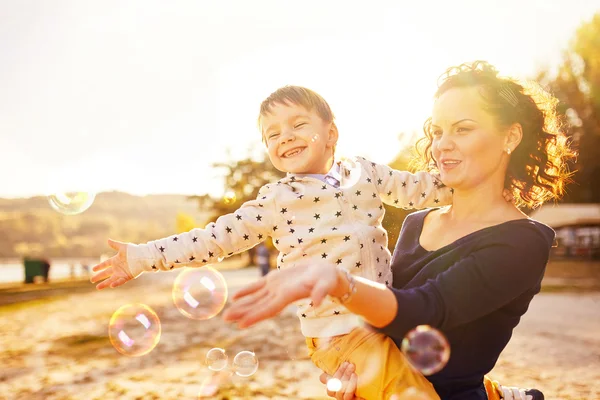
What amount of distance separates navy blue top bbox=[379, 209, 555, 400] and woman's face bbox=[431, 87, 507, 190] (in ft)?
0.86

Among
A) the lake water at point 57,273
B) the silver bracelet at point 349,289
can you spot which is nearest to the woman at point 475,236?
the silver bracelet at point 349,289

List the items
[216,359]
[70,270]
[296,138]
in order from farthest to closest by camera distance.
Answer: [70,270]
[216,359]
[296,138]

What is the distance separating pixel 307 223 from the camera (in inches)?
92.8

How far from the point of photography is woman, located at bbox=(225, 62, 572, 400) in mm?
1664

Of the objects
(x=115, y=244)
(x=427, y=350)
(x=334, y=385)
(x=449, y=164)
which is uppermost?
(x=449, y=164)

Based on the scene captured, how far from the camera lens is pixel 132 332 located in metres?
10.6

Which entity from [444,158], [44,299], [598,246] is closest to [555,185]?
[444,158]

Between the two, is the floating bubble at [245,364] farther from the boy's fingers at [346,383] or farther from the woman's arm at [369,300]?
the woman's arm at [369,300]

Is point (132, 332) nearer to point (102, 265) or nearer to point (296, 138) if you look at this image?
point (102, 265)

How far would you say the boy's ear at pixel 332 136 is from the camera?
2.67 m

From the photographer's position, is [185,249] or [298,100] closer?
[185,249]

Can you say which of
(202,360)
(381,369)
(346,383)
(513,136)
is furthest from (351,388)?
(202,360)

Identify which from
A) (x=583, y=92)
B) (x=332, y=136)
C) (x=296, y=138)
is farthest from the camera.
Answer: (x=583, y=92)

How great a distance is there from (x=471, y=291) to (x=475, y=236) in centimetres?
36
